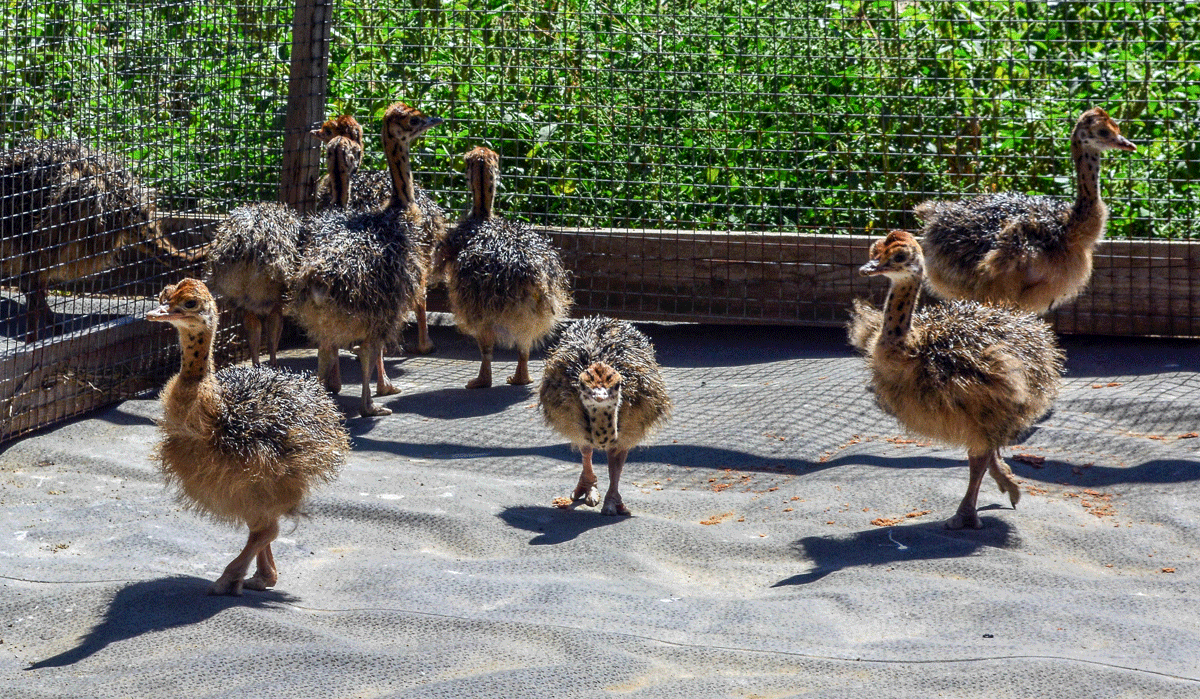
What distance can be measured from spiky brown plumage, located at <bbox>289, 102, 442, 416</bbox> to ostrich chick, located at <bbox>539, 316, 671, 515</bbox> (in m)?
1.67

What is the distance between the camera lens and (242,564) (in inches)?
201

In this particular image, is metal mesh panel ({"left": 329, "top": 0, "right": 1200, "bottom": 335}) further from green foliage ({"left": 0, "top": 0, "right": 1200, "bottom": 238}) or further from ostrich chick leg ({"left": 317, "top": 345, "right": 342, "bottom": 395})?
ostrich chick leg ({"left": 317, "top": 345, "right": 342, "bottom": 395})

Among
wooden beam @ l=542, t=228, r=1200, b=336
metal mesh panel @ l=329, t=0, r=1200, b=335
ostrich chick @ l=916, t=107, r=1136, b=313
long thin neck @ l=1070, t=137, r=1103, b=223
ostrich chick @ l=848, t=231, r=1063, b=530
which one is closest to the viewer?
ostrich chick @ l=848, t=231, r=1063, b=530

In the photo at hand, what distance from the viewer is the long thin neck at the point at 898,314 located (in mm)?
6070

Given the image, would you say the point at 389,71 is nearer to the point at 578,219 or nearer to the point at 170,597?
the point at 578,219

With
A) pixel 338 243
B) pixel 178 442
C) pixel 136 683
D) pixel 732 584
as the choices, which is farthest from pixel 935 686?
pixel 338 243

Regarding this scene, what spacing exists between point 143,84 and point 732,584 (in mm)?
5573

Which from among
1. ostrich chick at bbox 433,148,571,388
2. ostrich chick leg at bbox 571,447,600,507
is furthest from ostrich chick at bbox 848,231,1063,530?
ostrich chick at bbox 433,148,571,388

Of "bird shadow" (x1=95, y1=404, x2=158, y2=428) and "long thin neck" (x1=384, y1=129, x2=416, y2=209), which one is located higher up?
"long thin neck" (x1=384, y1=129, x2=416, y2=209)

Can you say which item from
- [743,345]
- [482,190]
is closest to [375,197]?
[482,190]

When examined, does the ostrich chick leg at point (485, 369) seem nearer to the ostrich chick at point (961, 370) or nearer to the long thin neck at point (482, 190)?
the long thin neck at point (482, 190)

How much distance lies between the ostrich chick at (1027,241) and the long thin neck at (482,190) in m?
3.11

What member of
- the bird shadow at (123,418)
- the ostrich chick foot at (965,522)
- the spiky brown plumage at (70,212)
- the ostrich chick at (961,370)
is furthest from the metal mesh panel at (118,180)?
the ostrich chick foot at (965,522)

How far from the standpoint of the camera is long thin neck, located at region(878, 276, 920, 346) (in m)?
6.07
